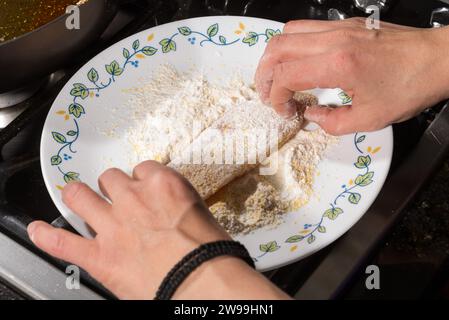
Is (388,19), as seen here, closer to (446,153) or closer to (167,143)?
(446,153)

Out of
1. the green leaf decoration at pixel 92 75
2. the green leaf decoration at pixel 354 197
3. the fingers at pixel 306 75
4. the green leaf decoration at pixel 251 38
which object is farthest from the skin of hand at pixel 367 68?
the green leaf decoration at pixel 92 75

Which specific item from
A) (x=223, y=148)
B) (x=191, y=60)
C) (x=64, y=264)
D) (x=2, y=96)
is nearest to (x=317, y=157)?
(x=223, y=148)

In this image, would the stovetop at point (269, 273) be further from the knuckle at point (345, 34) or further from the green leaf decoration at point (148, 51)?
the knuckle at point (345, 34)

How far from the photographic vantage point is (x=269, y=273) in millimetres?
951

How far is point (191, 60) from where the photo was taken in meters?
1.19

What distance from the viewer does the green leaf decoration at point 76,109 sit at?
3.58ft

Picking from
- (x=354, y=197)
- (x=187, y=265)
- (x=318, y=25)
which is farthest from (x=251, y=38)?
(x=187, y=265)

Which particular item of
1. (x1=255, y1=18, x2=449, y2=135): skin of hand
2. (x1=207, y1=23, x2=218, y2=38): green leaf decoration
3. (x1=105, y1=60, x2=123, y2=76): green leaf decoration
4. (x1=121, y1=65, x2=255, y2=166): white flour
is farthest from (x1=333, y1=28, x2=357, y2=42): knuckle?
(x1=105, y1=60, x2=123, y2=76): green leaf decoration

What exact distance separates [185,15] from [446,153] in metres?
0.62

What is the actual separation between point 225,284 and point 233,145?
1.21ft

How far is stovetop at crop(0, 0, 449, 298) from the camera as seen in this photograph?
2.99 feet

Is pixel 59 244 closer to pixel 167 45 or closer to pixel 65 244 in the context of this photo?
pixel 65 244

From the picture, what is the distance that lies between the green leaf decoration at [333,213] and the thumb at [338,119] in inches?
→ 5.3

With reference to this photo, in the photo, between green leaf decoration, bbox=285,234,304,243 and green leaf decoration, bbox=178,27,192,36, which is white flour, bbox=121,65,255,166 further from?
green leaf decoration, bbox=285,234,304,243
